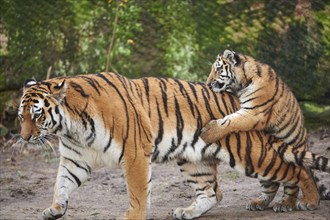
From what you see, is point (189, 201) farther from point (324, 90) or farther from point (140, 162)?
point (324, 90)

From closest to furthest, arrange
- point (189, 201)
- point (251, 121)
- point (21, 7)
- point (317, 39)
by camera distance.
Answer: point (251, 121)
point (189, 201)
point (317, 39)
point (21, 7)

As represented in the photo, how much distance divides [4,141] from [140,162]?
4543mm

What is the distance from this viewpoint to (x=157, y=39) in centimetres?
1013

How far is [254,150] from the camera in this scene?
643cm

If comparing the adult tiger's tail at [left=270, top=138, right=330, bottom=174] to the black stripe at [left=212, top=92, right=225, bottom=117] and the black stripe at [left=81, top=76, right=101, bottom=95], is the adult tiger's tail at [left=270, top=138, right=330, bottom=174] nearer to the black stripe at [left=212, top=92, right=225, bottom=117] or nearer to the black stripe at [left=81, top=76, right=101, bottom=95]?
the black stripe at [left=212, top=92, right=225, bottom=117]

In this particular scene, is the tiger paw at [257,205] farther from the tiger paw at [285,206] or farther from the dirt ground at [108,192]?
the tiger paw at [285,206]

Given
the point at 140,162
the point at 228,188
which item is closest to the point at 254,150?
the point at 140,162

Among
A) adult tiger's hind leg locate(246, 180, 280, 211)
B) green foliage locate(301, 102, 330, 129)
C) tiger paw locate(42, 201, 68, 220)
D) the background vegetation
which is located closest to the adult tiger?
tiger paw locate(42, 201, 68, 220)

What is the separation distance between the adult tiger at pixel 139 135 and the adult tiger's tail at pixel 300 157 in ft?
0.12

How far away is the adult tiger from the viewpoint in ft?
19.3

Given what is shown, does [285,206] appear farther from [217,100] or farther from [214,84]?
[214,84]

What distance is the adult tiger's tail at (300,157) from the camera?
21.0 feet

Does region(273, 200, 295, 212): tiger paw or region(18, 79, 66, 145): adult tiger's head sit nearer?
region(18, 79, 66, 145): adult tiger's head

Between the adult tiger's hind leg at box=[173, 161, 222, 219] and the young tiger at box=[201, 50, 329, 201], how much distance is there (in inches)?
17.1
